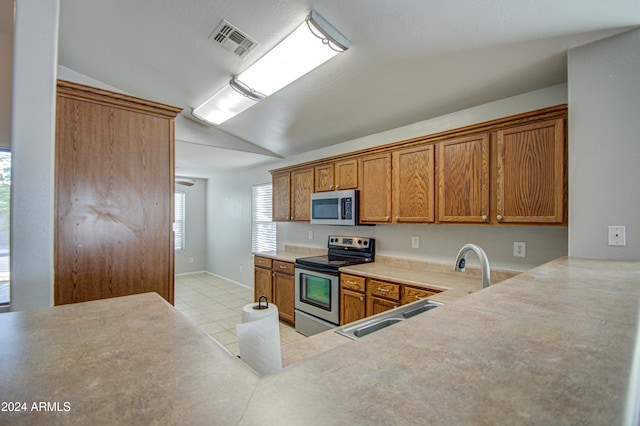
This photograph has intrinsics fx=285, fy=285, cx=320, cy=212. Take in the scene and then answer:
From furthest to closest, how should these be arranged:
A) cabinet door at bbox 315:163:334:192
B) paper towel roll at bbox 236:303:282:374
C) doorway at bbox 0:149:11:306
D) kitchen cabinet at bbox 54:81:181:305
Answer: cabinet door at bbox 315:163:334:192, doorway at bbox 0:149:11:306, kitchen cabinet at bbox 54:81:181:305, paper towel roll at bbox 236:303:282:374

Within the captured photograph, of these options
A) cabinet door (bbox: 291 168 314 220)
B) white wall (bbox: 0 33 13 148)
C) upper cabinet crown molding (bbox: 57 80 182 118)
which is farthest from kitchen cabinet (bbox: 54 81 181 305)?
cabinet door (bbox: 291 168 314 220)

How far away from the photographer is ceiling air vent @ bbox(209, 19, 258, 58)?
6.53 ft

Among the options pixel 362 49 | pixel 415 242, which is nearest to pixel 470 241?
pixel 415 242

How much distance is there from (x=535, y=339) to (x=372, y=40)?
1944 millimetres

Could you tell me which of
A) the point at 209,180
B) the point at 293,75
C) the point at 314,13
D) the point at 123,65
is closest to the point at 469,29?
the point at 314,13

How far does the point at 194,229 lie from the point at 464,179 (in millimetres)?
6496

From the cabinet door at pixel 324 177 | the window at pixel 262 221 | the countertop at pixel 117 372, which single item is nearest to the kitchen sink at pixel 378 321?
the countertop at pixel 117 372

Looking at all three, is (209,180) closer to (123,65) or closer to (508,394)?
(123,65)

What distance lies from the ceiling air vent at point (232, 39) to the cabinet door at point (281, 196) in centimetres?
216

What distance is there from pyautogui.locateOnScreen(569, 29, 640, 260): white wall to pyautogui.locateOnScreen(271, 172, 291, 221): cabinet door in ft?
10.5

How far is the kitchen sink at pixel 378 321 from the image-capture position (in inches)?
50.6

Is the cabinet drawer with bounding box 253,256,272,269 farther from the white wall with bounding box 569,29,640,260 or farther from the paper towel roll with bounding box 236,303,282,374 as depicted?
the paper towel roll with bounding box 236,303,282,374

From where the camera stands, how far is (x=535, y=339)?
57 centimetres

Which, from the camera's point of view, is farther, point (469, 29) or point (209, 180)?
point (209, 180)
